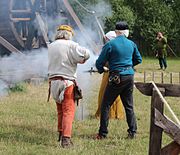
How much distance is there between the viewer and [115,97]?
6773mm

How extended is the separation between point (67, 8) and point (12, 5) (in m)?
1.69

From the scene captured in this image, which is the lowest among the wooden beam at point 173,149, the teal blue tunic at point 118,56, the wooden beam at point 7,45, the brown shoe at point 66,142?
the brown shoe at point 66,142

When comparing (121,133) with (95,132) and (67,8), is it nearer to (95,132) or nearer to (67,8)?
(95,132)

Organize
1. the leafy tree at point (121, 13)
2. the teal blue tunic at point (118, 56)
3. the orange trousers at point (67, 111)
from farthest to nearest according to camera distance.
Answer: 1. the leafy tree at point (121, 13)
2. the teal blue tunic at point (118, 56)
3. the orange trousers at point (67, 111)

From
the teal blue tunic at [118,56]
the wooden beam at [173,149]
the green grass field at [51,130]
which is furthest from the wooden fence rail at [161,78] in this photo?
the wooden beam at [173,149]

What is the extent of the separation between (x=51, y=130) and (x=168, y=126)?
11.1ft

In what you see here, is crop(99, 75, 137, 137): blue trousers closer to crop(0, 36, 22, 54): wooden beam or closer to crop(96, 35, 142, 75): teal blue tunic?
crop(96, 35, 142, 75): teal blue tunic

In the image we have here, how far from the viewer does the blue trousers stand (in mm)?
6652

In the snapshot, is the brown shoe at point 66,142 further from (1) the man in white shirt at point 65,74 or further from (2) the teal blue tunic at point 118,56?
(2) the teal blue tunic at point 118,56

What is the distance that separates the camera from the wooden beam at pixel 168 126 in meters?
3.98

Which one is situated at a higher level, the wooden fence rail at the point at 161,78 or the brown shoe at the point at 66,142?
the wooden fence rail at the point at 161,78

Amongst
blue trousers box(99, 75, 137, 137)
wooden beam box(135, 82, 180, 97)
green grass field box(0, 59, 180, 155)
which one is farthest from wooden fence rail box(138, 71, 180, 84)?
wooden beam box(135, 82, 180, 97)

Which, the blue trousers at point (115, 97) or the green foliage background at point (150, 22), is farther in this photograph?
the green foliage background at point (150, 22)

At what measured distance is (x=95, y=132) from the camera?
717 centimetres
